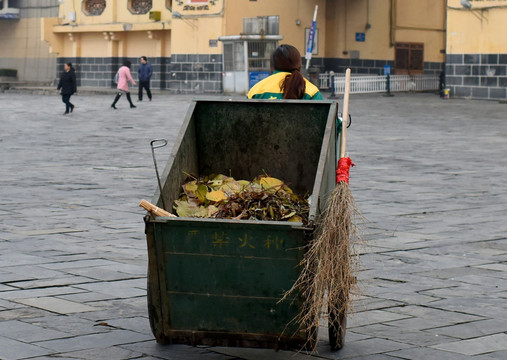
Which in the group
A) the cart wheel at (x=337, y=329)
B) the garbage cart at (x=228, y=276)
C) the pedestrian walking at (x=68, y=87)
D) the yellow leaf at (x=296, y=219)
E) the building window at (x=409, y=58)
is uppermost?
the building window at (x=409, y=58)

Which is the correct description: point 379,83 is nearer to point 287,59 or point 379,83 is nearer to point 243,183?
point 287,59

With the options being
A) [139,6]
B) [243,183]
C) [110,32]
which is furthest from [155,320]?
[110,32]

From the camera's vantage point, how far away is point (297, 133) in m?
5.62

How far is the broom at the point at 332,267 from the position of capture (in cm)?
457

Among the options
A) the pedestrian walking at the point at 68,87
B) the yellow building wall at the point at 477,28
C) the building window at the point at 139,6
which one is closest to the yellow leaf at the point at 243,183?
the pedestrian walking at the point at 68,87

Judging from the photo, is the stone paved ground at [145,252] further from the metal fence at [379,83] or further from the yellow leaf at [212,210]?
the metal fence at [379,83]

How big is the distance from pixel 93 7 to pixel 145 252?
3941 cm

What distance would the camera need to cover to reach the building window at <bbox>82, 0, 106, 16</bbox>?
45.2 meters

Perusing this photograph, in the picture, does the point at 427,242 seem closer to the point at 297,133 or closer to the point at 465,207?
the point at 465,207

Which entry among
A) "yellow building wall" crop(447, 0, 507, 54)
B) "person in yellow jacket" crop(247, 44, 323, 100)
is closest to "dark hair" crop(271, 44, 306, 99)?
"person in yellow jacket" crop(247, 44, 323, 100)

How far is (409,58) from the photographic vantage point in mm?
43656

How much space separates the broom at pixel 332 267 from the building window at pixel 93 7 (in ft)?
136

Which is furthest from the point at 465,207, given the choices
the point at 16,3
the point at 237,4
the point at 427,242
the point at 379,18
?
the point at 16,3

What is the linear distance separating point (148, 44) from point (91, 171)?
104 ft
